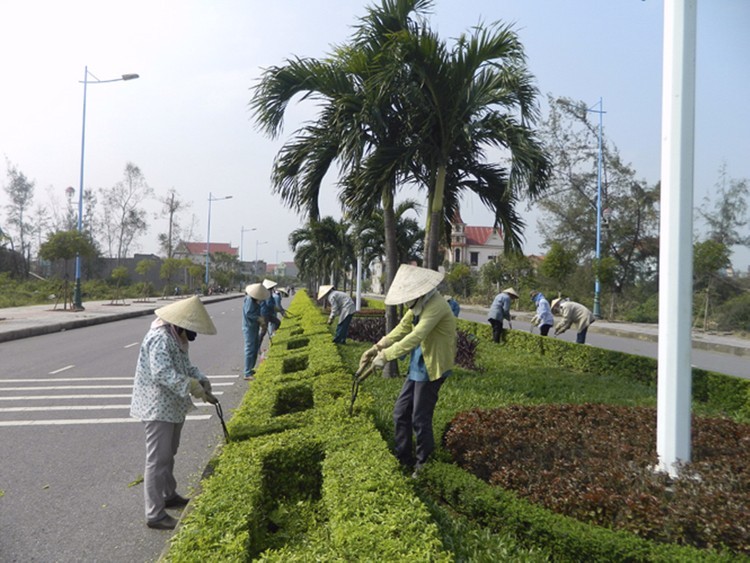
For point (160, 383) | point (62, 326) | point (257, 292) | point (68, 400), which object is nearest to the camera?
point (160, 383)

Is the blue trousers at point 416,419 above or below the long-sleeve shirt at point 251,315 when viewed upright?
below

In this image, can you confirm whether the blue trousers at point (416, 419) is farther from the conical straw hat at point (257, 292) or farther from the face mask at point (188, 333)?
the conical straw hat at point (257, 292)

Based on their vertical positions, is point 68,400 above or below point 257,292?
below

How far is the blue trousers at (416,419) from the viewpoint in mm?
3945

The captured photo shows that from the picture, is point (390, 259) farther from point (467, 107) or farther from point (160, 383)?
point (160, 383)

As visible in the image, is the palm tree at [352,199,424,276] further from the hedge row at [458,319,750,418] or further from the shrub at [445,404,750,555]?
the shrub at [445,404,750,555]

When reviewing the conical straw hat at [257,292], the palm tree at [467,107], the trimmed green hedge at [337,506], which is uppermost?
the palm tree at [467,107]

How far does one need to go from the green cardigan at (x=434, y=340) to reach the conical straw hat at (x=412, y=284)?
11 centimetres

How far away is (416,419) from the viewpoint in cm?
399

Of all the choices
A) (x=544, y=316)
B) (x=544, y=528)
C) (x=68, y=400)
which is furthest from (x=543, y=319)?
(x=544, y=528)

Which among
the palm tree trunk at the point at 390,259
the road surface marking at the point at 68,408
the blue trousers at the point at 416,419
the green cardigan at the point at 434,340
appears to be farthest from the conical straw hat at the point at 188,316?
the palm tree trunk at the point at 390,259

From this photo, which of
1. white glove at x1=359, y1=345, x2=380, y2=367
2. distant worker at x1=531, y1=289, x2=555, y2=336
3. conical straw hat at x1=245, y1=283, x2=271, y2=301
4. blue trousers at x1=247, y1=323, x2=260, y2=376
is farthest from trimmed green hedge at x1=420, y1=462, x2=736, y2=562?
distant worker at x1=531, y1=289, x2=555, y2=336

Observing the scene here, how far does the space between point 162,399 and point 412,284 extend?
6.23 feet

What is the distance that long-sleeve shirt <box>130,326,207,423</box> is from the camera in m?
3.61
